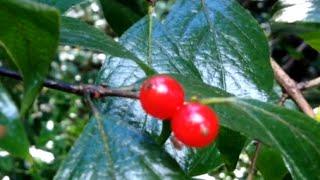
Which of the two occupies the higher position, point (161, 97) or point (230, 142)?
point (161, 97)

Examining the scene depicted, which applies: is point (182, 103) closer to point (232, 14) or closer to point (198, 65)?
point (198, 65)

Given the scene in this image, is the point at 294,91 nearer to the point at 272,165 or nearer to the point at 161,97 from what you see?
the point at 272,165

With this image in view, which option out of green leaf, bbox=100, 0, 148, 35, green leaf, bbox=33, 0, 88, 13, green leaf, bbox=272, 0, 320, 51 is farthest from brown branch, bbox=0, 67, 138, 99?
green leaf, bbox=100, 0, 148, 35

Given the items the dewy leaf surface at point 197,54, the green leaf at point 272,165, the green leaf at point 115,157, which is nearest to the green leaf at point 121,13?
the dewy leaf surface at point 197,54

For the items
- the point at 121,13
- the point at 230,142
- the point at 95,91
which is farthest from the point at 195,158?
the point at 121,13

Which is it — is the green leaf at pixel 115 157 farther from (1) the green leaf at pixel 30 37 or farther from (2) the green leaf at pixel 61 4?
(2) the green leaf at pixel 61 4

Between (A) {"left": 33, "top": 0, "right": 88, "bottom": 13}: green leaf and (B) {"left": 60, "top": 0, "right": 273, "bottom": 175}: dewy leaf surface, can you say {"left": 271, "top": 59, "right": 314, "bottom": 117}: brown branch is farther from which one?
(A) {"left": 33, "top": 0, "right": 88, "bottom": 13}: green leaf

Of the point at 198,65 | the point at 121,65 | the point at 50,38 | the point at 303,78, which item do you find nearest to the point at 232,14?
the point at 198,65
